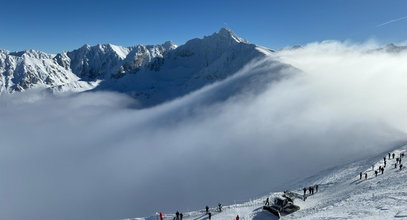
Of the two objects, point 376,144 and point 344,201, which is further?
point 376,144

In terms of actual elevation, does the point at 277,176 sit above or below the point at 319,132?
below

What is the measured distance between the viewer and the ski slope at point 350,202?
35297 mm

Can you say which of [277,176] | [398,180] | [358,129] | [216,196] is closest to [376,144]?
[277,176]

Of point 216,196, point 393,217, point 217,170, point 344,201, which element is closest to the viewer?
point 393,217

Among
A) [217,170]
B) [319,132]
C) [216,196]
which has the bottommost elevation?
[216,196]

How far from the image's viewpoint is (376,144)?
10700 cm

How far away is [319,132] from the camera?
167375 mm

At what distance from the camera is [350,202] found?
41.6 metres

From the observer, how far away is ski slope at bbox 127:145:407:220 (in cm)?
3530

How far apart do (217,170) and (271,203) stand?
119229 millimetres

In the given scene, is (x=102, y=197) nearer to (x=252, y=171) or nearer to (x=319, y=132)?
(x=252, y=171)

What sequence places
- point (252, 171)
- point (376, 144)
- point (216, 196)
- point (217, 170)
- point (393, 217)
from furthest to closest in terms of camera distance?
point (217, 170)
point (252, 171)
point (216, 196)
point (376, 144)
point (393, 217)

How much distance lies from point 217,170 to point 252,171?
23.7 meters

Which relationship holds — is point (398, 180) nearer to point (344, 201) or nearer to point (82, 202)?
point (344, 201)
